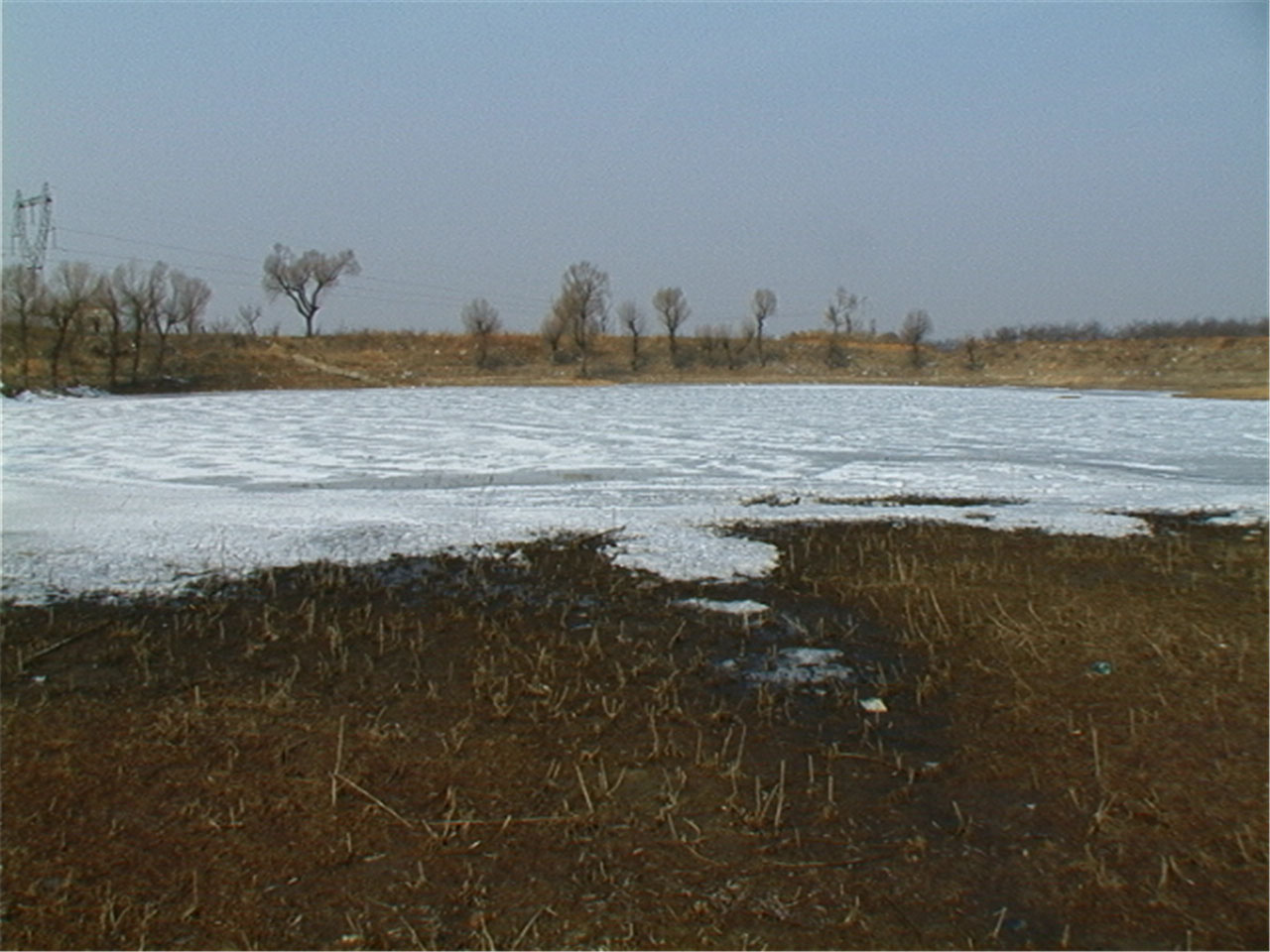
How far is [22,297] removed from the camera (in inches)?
1778

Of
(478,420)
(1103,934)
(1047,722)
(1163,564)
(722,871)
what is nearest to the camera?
(1103,934)

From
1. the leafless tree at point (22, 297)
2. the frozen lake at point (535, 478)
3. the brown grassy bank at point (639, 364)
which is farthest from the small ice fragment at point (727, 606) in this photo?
the leafless tree at point (22, 297)

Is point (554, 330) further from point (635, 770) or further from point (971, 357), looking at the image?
point (635, 770)

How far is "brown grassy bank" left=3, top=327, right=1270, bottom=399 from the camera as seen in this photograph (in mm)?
48528

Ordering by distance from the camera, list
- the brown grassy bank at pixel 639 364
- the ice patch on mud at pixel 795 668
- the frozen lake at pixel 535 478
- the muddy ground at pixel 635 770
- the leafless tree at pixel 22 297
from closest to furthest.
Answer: the muddy ground at pixel 635 770 → the ice patch on mud at pixel 795 668 → the frozen lake at pixel 535 478 → the leafless tree at pixel 22 297 → the brown grassy bank at pixel 639 364

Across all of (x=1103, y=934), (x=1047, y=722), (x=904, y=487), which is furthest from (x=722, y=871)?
(x=904, y=487)

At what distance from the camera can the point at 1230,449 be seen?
17.7 meters

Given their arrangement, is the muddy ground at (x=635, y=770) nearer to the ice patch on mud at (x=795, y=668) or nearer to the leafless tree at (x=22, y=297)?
the ice patch on mud at (x=795, y=668)

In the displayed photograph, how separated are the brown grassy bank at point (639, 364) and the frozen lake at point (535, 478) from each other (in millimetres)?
22283

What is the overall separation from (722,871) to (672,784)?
68 cm

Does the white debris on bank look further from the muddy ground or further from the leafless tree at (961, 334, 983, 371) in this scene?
the leafless tree at (961, 334, 983, 371)

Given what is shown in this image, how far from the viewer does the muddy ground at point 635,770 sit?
10.7 feet

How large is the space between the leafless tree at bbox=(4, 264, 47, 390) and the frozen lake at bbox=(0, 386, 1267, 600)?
22053mm

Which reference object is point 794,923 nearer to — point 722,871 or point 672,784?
point 722,871
